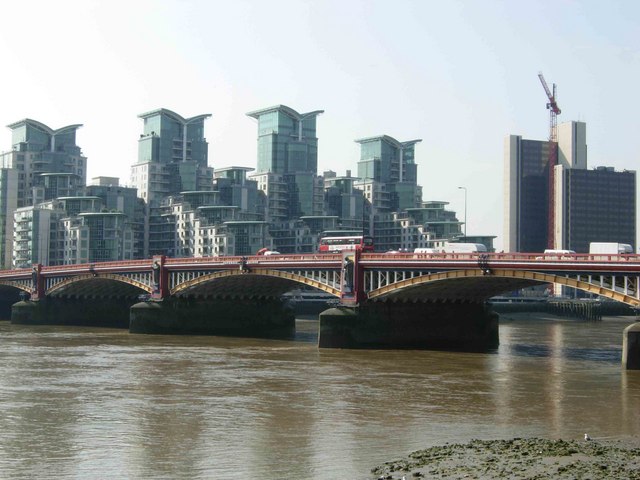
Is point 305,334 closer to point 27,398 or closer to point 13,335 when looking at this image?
point 13,335

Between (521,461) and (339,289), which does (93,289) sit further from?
(521,461)

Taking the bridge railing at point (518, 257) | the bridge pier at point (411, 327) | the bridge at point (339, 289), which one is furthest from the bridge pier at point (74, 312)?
the bridge railing at point (518, 257)

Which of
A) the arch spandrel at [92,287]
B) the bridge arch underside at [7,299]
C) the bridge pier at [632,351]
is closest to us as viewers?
the bridge pier at [632,351]

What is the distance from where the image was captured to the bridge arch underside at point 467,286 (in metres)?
67.1

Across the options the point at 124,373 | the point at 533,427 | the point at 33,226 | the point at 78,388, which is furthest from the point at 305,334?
the point at 33,226

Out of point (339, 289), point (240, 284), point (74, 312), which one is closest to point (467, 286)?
point (339, 289)

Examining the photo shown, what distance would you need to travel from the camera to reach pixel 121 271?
109m

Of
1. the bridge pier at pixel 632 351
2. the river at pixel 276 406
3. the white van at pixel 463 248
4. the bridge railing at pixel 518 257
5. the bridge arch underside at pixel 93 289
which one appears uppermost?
the white van at pixel 463 248

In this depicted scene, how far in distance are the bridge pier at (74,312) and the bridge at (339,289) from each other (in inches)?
4.5

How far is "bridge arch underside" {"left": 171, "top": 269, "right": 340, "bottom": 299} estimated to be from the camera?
3716 inches

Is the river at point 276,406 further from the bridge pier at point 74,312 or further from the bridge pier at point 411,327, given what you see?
the bridge pier at point 74,312

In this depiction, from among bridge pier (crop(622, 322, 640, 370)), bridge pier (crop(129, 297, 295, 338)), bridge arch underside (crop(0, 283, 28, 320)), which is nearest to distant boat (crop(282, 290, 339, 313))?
bridge arch underside (crop(0, 283, 28, 320))

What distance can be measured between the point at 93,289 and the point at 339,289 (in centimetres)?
4477

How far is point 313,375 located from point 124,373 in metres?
11.2
